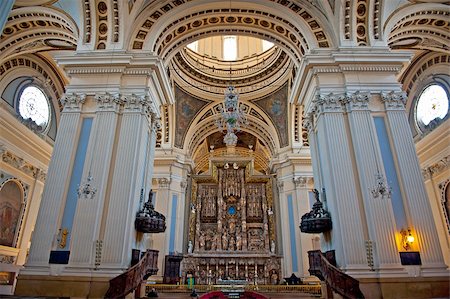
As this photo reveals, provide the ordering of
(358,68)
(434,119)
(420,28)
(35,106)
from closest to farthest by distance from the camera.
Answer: (358,68)
(420,28)
(434,119)
(35,106)

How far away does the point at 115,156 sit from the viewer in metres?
8.61

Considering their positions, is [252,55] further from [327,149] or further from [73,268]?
[73,268]

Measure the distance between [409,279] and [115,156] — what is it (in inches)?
307

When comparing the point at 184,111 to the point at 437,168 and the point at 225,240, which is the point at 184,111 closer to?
the point at 225,240

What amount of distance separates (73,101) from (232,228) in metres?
11.6

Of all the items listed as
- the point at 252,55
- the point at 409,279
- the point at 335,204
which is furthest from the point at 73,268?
the point at 252,55

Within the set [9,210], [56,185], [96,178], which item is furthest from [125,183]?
[9,210]

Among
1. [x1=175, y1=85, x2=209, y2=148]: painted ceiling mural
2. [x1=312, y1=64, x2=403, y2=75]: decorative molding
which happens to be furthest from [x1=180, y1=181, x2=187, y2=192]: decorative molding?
[x1=312, y1=64, x2=403, y2=75]: decorative molding

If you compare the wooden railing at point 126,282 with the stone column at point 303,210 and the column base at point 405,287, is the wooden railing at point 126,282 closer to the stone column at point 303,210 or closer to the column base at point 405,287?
the column base at point 405,287

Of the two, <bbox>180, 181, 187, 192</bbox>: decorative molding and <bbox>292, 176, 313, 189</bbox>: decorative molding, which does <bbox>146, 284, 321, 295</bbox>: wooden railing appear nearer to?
<bbox>292, 176, 313, 189</bbox>: decorative molding

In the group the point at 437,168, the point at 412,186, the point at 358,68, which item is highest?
the point at 358,68

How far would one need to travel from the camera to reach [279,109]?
672 inches

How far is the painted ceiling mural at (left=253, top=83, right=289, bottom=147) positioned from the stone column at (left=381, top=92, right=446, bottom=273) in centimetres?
794

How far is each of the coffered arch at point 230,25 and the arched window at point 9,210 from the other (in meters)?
7.23
